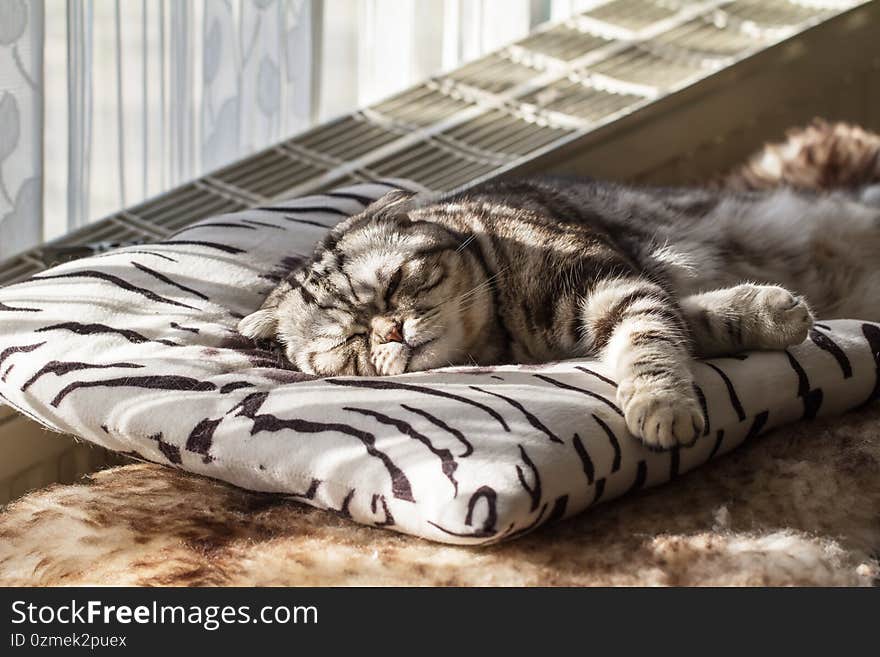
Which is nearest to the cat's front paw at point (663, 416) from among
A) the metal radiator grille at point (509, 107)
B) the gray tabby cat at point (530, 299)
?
the gray tabby cat at point (530, 299)

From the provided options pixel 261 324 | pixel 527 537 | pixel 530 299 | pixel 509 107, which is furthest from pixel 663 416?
pixel 509 107

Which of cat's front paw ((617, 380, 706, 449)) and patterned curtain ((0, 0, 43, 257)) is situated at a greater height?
patterned curtain ((0, 0, 43, 257))

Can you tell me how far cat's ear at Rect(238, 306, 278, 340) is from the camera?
5.26ft

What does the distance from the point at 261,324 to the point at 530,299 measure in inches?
15.9

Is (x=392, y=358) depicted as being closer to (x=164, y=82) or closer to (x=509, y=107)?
(x=164, y=82)

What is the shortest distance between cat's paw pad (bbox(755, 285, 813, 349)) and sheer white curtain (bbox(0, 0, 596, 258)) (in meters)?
1.25

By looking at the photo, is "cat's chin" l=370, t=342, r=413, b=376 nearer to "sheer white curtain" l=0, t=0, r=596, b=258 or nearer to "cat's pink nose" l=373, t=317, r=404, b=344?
"cat's pink nose" l=373, t=317, r=404, b=344

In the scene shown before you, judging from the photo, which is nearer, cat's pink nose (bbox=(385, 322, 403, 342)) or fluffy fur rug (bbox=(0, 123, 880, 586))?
fluffy fur rug (bbox=(0, 123, 880, 586))

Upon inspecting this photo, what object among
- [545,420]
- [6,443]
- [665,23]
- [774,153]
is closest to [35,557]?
[6,443]

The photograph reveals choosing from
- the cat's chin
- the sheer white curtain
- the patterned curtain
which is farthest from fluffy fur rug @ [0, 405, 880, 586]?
the sheer white curtain

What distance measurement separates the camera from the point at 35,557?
4.25 ft

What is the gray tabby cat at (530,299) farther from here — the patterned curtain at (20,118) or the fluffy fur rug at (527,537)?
the patterned curtain at (20,118)

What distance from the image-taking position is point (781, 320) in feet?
4.85
